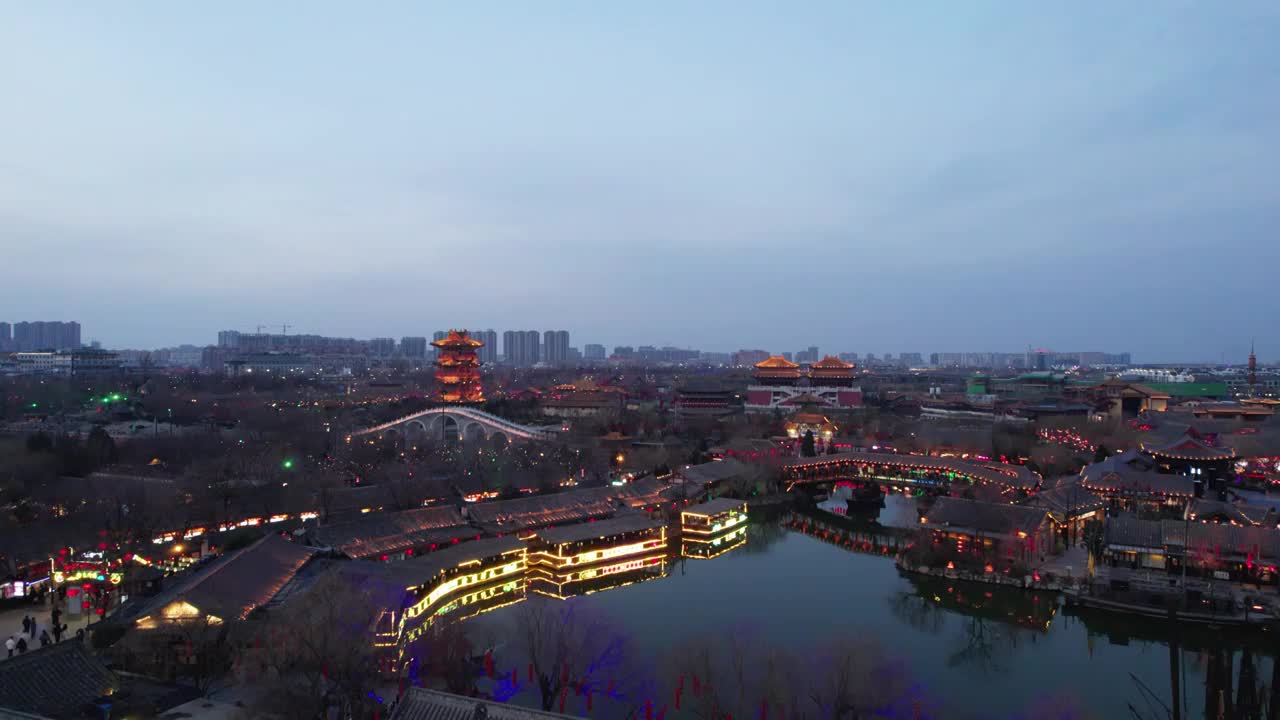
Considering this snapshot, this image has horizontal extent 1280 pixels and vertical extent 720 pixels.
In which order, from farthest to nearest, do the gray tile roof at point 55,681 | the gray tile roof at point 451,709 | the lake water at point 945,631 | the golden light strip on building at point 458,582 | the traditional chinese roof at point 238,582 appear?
the golden light strip on building at point 458,582 → the lake water at point 945,631 → the traditional chinese roof at point 238,582 → the gray tile roof at point 55,681 → the gray tile roof at point 451,709

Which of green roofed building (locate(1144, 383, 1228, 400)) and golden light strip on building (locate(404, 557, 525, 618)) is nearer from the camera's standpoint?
golden light strip on building (locate(404, 557, 525, 618))

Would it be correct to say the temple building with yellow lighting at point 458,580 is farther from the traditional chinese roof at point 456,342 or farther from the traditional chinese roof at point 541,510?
the traditional chinese roof at point 456,342

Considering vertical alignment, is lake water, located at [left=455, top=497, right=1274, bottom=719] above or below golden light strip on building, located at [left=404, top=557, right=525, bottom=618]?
below

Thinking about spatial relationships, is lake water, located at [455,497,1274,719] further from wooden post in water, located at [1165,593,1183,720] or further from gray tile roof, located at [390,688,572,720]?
gray tile roof, located at [390,688,572,720]

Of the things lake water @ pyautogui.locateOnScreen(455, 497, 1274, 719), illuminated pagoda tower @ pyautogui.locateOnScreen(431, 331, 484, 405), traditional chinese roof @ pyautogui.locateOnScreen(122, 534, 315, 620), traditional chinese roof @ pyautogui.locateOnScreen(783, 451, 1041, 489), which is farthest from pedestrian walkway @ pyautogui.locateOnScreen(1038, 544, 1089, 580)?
illuminated pagoda tower @ pyautogui.locateOnScreen(431, 331, 484, 405)

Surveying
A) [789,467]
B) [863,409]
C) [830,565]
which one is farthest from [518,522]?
[863,409]

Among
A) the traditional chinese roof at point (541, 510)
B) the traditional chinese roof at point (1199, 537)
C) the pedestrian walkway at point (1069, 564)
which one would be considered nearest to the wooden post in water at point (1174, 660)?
the traditional chinese roof at point (1199, 537)

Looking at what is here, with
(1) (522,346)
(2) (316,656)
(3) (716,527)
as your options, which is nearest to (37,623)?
(2) (316,656)

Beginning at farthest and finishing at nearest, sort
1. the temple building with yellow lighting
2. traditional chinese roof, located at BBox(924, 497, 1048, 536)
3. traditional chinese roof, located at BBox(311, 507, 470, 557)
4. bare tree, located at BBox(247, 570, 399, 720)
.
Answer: traditional chinese roof, located at BBox(924, 497, 1048, 536)
traditional chinese roof, located at BBox(311, 507, 470, 557)
the temple building with yellow lighting
bare tree, located at BBox(247, 570, 399, 720)
